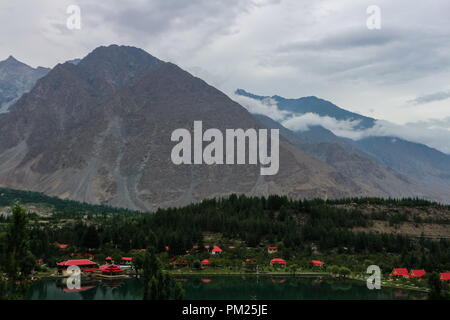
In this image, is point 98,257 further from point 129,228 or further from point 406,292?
point 406,292

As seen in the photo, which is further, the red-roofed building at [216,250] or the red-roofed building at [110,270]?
the red-roofed building at [216,250]

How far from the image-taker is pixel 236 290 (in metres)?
61.1

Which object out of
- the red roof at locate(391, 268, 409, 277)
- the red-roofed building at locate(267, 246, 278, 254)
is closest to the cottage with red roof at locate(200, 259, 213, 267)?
the red-roofed building at locate(267, 246, 278, 254)

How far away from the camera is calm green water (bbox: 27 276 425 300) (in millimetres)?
55469

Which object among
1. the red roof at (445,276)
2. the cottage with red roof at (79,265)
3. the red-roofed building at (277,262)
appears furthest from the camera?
the red-roofed building at (277,262)

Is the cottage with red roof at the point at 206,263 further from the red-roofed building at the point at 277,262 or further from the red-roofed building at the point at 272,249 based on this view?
the red-roofed building at the point at 272,249

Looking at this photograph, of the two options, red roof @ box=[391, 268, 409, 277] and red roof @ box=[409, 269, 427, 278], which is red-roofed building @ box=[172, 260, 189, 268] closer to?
red roof @ box=[391, 268, 409, 277]

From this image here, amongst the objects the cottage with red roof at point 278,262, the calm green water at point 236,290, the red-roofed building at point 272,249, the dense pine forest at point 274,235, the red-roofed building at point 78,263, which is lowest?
→ the calm green water at point 236,290

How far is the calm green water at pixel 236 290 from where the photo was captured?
182ft

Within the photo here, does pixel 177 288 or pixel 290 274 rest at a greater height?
pixel 177 288

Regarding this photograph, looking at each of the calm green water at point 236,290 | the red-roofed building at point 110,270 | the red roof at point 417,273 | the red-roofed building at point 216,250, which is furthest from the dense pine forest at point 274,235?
the calm green water at point 236,290

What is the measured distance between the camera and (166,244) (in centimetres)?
9312
